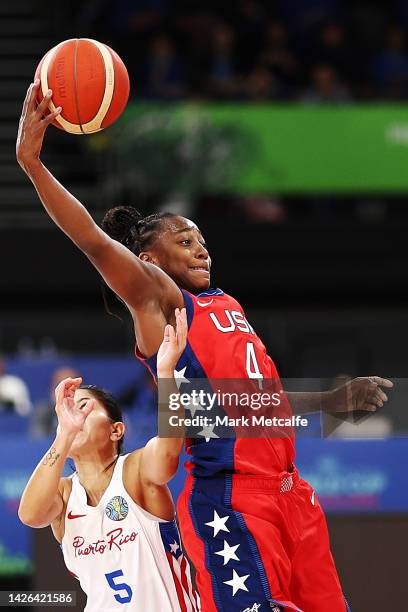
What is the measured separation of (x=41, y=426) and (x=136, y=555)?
4911 millimetres

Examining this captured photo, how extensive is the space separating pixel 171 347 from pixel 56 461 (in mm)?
597

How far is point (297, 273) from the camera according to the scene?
12.4m

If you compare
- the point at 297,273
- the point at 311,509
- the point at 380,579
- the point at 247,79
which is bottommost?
the point at 380,579

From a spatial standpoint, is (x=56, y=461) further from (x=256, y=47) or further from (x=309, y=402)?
(x=256, y=47)

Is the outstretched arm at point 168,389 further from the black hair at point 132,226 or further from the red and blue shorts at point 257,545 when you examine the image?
the black hair at point 132,226

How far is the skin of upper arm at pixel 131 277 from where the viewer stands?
409 cm

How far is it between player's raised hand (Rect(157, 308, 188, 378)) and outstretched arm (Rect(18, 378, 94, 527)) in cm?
35

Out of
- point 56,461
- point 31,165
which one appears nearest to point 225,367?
point 56,461

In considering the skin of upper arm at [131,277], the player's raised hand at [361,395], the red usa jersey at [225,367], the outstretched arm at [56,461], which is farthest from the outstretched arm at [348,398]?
the outstretched arm at [56,461]

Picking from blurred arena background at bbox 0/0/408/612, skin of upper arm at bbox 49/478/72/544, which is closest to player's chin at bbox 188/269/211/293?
skin of upper arm at bbox 49/478/72/544

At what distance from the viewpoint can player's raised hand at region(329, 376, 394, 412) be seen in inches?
176

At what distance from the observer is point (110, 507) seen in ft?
14.3

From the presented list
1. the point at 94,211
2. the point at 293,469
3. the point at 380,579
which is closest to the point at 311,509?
the point at 293,469

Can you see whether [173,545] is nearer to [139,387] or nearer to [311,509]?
[311,509]
